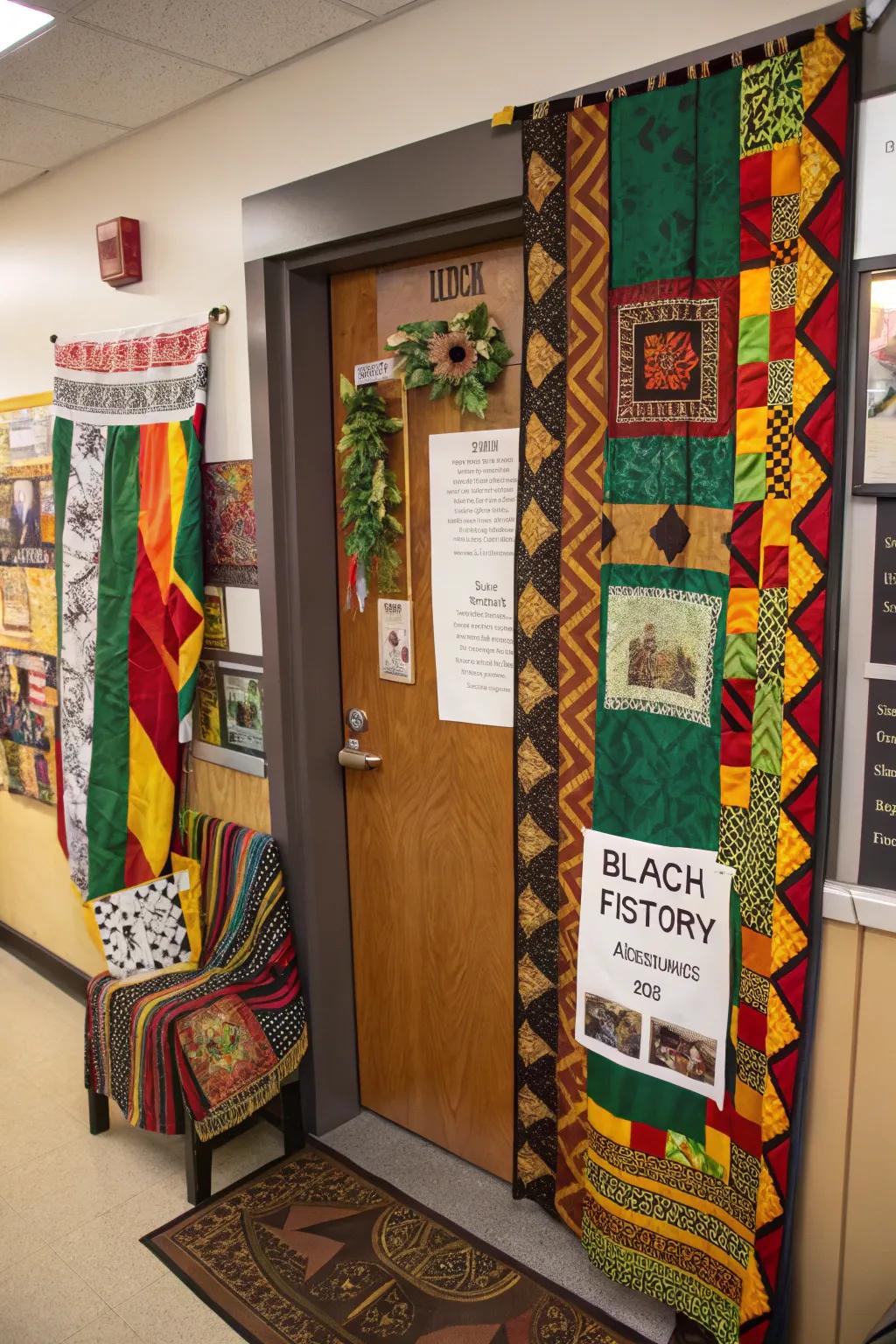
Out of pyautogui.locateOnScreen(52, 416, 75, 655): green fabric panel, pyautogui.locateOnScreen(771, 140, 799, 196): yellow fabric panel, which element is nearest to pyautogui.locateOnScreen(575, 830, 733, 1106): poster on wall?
pyautogui.locateOnScreen(771, 140, 799, 196): yellow fabric panel

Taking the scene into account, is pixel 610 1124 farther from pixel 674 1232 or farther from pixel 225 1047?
pixel 225 1047

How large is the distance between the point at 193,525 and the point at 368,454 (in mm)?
525

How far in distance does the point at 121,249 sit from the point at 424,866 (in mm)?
1748

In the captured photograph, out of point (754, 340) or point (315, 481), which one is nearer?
point (754, 340)

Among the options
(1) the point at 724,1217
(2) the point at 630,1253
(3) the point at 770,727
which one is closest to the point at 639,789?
(3) the point at 770,727

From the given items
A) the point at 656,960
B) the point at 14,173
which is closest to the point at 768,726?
the point at 656,960

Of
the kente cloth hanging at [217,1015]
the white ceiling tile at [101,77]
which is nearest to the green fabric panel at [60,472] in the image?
the white ceiling tile at [101,77]

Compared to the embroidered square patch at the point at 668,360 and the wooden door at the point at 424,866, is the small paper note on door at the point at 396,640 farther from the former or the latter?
the embroidered square patch at the point at 668,360

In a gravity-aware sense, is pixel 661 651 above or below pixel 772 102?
below

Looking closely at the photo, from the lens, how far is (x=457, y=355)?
209 cm

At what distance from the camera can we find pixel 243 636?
2.51m

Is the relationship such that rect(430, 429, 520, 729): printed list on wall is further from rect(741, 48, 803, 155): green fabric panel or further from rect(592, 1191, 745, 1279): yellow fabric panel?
rect(592, 1191, 745, 1279): yellow fabric panel

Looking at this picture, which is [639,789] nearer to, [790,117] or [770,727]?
[770,727]

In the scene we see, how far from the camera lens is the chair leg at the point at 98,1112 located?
257 cm
